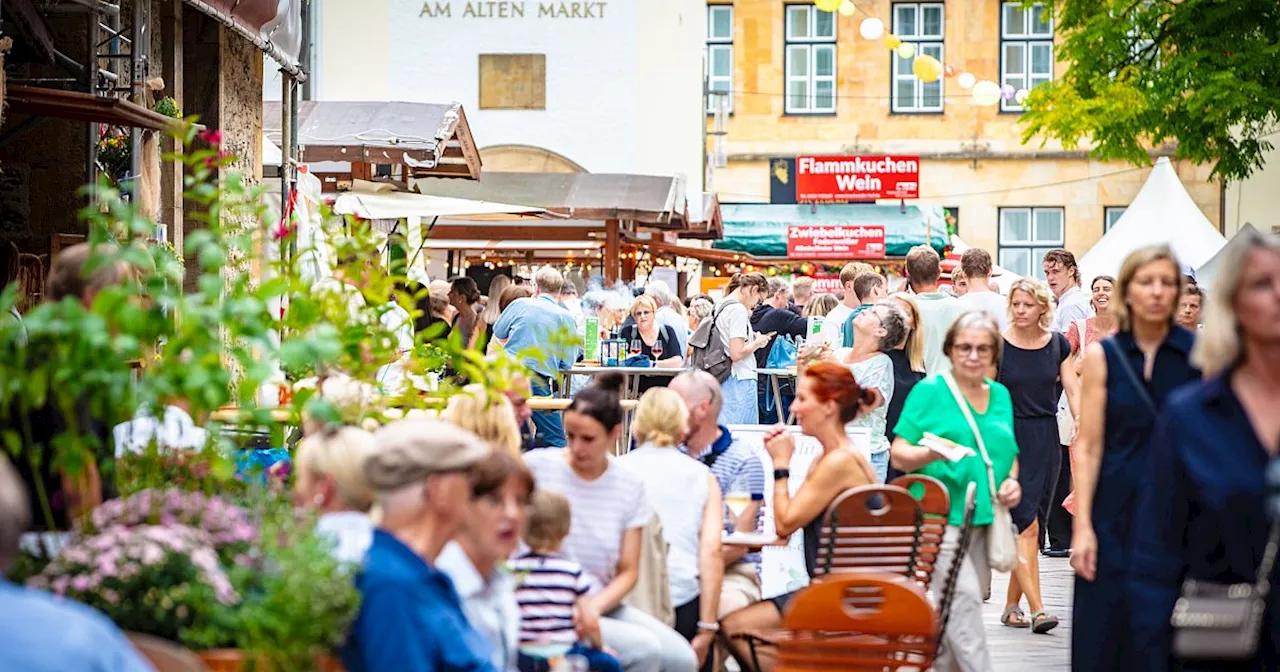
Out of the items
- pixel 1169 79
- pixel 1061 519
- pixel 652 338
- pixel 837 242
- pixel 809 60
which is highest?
pixel 809 60

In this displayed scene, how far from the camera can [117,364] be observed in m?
3.76

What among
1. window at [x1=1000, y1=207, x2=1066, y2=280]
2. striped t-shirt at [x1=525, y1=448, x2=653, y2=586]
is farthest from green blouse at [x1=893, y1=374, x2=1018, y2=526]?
window at [x1=1000, y1=207, x2=1066, y2=280]

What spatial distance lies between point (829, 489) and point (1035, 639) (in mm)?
2738

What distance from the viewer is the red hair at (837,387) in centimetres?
660

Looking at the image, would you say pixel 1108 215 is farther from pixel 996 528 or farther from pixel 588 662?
pixel 588 662

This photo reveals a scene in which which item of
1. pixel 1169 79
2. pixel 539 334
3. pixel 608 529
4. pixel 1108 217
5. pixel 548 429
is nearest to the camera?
pixel 608 529

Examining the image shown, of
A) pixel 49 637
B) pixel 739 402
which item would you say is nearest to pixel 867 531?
pixel 49 637

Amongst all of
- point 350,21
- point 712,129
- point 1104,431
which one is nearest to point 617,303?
point 1104,431

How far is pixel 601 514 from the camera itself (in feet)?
19.1

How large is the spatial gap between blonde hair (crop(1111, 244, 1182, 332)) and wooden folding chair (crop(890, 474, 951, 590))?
1.07 m

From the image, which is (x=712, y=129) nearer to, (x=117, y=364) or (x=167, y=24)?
(x=167, y=24)

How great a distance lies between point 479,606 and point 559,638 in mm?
840

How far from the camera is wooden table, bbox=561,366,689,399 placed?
13.7 meters

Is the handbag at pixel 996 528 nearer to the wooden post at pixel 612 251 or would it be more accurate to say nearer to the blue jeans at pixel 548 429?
the blue jeans at pixel 548 429
